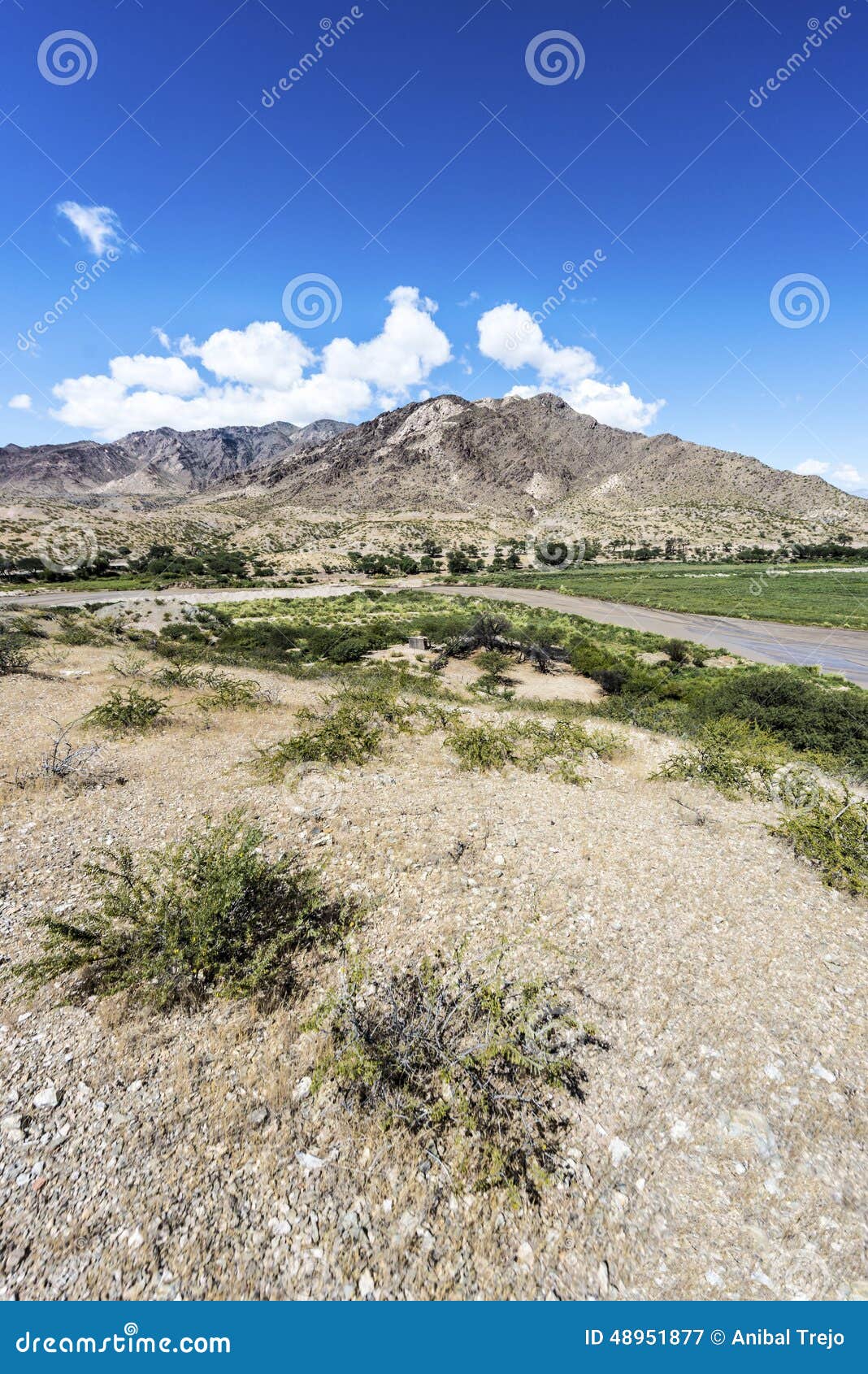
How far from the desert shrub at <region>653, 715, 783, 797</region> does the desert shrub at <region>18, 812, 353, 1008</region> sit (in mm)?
8704

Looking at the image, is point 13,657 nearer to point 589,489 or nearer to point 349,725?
point 349,725

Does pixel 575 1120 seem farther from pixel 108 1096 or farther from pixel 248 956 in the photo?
pixel 108 1096

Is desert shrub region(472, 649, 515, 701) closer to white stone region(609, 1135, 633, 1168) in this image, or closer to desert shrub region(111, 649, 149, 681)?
desert shrub region(111, 649, 149, 681)

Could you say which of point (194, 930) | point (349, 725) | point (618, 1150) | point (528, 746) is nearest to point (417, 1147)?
point (618, 1150)

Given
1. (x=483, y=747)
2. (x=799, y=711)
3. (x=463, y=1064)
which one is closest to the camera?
(x=463, y=1064)

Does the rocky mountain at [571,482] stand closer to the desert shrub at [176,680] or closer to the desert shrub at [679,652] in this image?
the desert shrub at [679,652]

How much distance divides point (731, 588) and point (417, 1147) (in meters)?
76.4

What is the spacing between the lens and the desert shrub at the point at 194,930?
5.25 m

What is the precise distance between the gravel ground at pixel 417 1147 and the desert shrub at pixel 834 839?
43 centimetres

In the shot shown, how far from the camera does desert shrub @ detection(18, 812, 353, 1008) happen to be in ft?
17.2

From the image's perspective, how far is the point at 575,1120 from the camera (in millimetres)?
4387

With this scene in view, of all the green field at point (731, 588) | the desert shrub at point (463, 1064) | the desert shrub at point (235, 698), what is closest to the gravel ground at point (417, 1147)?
the desert shrub at point (463, 1064)

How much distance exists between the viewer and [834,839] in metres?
8.60

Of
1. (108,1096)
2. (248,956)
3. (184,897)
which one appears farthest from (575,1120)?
(184,897)
